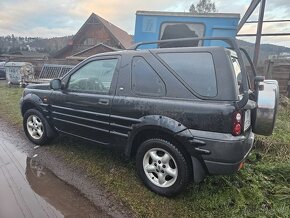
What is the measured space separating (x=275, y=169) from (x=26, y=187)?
3.57 meters

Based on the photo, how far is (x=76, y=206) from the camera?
10.2 feet

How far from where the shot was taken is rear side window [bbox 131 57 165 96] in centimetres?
329

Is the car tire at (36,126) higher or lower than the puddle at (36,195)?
higher

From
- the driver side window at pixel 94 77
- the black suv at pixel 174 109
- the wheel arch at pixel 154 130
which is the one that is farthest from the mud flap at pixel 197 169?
the driver side window at pixel 94 77

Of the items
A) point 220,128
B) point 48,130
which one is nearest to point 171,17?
point 48,130

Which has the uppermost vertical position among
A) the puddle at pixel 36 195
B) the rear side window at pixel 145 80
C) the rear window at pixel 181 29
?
the rear window at pixel 181 29

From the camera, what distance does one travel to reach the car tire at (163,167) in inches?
122

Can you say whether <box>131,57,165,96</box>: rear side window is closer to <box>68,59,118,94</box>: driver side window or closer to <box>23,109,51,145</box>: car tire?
<box>68,59,118,94</box>: driver side window

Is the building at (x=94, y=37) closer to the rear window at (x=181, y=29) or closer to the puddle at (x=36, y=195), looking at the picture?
the rear window at (x=181, y=29)

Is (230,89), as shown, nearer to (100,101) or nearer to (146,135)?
(146,135)

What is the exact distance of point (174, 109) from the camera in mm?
3084

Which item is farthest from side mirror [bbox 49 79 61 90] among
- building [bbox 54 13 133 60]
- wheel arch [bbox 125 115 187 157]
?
building [bbox 54 13 133 60]

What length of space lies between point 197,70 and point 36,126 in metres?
3.34

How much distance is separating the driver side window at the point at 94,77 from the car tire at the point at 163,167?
3.55 feet
